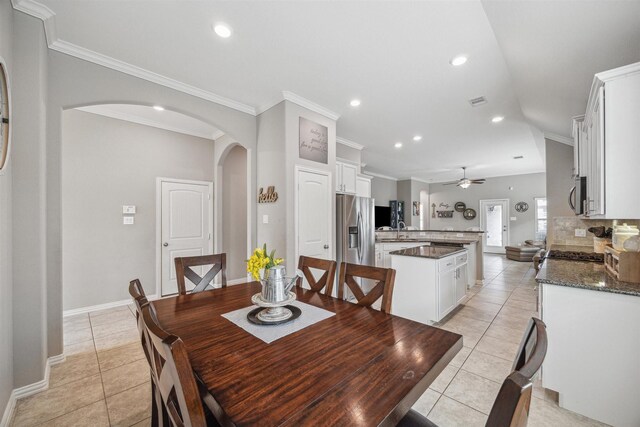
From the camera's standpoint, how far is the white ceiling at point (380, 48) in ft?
5.90

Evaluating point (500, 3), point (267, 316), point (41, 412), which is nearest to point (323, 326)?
point (267, 316)

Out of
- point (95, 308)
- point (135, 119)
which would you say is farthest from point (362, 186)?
point (95, 308)

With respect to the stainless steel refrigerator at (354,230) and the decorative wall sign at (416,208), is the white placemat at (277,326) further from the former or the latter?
the decorative wall sign at (416,208)

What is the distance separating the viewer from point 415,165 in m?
7.35

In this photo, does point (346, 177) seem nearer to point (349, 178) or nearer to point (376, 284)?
point (349, 178)

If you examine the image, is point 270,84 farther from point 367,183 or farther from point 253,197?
point 367,183

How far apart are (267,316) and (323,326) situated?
32 centimetres

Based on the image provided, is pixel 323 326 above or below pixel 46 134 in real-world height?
below

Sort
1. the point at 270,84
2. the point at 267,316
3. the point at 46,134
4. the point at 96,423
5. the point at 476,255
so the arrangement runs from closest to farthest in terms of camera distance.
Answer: the point at 267,316, the point at 96,423, the point at 46,134, the point at 270,84, the point at 476,255

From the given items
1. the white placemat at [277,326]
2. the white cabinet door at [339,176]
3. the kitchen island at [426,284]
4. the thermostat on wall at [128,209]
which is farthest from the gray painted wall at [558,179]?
the thermostat on wall at [128,209]

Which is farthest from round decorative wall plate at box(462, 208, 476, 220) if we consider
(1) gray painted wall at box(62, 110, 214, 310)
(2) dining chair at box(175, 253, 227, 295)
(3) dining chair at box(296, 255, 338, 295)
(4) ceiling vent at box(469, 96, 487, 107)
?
(2) dining chair at box(175, 253, 227, 295)

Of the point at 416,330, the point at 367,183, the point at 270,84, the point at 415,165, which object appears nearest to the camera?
the point at 416,330

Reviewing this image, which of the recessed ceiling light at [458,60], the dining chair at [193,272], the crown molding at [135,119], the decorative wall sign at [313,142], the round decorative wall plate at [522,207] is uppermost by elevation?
the recessed ceiling light at [458,60]

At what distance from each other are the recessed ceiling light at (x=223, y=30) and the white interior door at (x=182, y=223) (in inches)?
111
